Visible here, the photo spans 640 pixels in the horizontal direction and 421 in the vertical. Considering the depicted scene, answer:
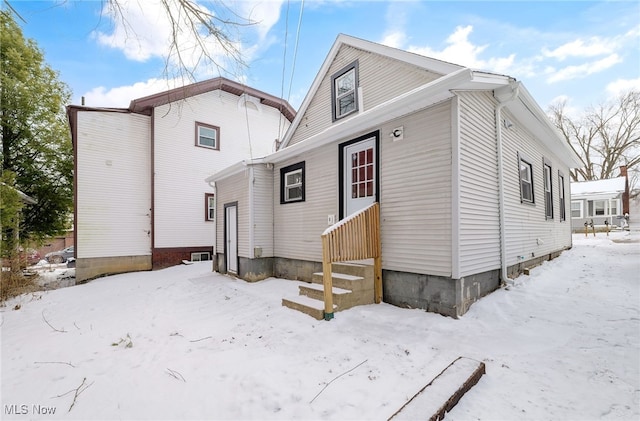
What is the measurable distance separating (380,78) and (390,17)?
1628 millimetres

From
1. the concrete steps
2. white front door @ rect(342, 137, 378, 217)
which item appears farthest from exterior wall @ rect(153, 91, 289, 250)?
the concrete steps

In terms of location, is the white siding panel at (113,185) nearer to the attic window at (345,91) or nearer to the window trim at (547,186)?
the attic window at (345,91)

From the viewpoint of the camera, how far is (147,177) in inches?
437

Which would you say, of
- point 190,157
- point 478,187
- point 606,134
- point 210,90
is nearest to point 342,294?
point 478,187

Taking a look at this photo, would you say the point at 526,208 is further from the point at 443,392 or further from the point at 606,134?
the point at 606,134

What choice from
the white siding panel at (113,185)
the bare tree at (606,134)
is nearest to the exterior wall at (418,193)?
the white siding panel at (113,185)

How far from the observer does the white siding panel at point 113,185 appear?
10.1 m

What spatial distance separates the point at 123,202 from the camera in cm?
1066

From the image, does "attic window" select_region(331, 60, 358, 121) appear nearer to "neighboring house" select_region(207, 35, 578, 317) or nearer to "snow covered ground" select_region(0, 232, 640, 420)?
"neighboring house" select_region(207, 35, 578, 317)

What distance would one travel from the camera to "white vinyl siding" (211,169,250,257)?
26.3 ft

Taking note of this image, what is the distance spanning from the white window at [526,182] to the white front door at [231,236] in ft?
24.2

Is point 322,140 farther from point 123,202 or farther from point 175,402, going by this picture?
point 123,202

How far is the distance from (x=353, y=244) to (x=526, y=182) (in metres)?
5.02

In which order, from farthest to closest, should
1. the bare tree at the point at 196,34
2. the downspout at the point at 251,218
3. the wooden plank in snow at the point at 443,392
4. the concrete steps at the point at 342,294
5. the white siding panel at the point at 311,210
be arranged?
the downspout at the point at 251,218 < the white siding panel at the point at 311,210 < the concrete steps at the point at 342,294 < the bare tree at the point at 196,34 < the wooden plank in snow at the point at 443,392
